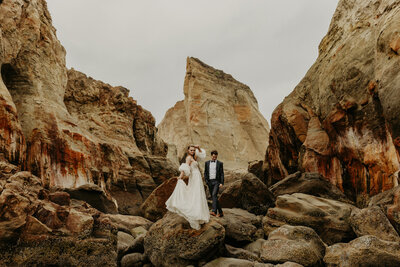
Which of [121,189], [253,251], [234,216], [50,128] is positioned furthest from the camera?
[121,189]

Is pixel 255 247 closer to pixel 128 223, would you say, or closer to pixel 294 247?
pixel 294 247

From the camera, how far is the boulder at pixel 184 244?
743cm

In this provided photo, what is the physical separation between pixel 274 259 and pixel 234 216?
3395 millimetres

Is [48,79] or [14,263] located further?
[48,79]

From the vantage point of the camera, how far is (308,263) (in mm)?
6762

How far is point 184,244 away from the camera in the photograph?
7527 millimetres

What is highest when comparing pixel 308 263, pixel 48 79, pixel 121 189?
pixel 48 79

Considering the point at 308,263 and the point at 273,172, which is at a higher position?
the point at 273,172

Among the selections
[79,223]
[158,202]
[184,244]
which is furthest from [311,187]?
[79,223]

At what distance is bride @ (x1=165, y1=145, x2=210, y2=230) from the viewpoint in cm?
764

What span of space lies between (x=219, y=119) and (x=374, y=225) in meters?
43.4

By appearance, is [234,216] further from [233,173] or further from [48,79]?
[233,173]

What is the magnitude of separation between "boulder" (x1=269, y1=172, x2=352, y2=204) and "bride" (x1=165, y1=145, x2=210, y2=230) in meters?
7.19

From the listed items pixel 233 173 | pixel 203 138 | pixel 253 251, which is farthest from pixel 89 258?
pixel 203 138
